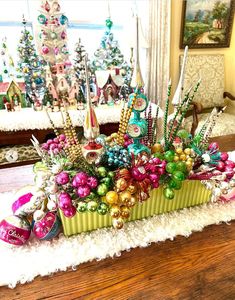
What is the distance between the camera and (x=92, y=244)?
0.66m

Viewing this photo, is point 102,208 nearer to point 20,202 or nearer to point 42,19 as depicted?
point 20,202

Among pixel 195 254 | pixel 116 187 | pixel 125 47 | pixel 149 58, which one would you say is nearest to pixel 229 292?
pixel 195 254

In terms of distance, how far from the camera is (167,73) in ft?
8.87

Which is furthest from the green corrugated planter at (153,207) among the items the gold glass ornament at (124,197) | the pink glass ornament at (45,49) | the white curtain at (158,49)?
the pink glass ornament at (45,49)

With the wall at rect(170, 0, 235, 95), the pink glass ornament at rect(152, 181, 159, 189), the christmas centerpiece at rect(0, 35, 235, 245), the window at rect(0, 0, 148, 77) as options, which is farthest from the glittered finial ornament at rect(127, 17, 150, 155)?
the wall at rect(170, 0, 235, 95)

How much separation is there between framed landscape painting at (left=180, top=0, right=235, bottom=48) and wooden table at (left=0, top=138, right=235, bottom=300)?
2641 millimetres

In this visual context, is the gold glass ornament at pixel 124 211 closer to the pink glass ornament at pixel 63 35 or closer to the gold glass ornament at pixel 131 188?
the gold glass ornament at pixel 131 188

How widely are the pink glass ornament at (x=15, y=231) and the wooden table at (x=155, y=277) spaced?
0.39ft

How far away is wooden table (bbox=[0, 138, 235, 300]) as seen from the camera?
536 mm

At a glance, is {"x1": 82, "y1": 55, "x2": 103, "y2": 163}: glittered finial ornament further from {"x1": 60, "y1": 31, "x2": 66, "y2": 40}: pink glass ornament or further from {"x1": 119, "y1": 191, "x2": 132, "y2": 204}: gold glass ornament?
{"x1": 60, "y1": 31, "x2": 66, "y2": 40}: pink glass ornament

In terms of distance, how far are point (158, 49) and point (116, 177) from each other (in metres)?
2.31

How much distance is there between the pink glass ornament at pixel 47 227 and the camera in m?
0.65

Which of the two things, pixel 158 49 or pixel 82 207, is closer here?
pixel 82 207

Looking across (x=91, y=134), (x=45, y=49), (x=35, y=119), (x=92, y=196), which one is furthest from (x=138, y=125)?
(x=45, y=49)
